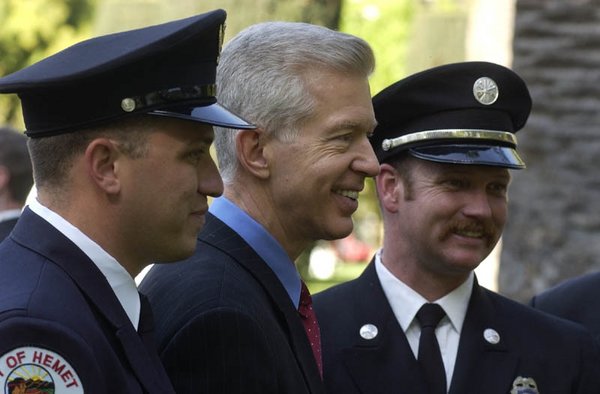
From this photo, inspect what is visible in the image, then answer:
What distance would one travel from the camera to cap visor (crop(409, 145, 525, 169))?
13.0 feet

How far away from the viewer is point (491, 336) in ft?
13.0

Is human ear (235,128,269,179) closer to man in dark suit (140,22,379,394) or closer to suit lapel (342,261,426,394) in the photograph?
man in dark suit (140,22,379,394)

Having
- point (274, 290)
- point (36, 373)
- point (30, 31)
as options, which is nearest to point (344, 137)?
point (274, 290)

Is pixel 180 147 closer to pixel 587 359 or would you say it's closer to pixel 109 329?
pixel 109 329

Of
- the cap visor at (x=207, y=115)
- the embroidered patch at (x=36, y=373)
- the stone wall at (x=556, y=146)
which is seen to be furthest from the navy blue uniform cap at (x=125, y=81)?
the stone wall at (x=556, y=146)

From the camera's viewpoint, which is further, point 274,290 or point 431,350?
point 431,350

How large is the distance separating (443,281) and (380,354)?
11.5 inches

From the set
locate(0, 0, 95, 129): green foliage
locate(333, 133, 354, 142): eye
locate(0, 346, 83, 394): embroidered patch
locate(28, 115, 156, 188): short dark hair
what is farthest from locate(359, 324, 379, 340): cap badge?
locate(0, 0, 95, 129): green foliage

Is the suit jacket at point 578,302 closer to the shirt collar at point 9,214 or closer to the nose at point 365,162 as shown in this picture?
the nose at point 365,162

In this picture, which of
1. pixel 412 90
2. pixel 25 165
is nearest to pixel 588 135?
pixel 25 165

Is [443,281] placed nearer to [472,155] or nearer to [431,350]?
[431,350]

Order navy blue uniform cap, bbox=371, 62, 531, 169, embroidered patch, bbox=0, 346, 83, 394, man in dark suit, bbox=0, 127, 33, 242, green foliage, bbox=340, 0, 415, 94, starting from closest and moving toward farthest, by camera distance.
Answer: embroidered patch, bbox=0, 346, 83, 394 → navy blue uniform cap, bbox=371, 62, 531, 169 → man in dark suit, bbox=0, 127, 33, 242 → green foliage, bbox=340, 0, 415, 94

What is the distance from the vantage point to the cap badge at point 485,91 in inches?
163

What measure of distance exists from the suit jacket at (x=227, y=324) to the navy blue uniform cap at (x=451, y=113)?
101 centimetres
